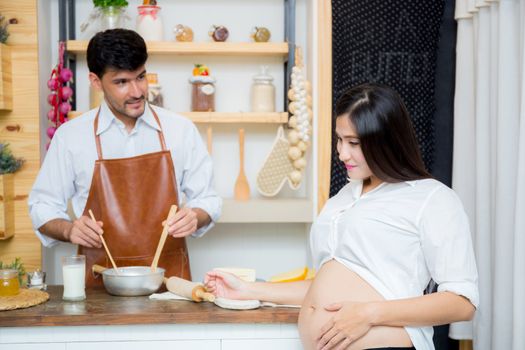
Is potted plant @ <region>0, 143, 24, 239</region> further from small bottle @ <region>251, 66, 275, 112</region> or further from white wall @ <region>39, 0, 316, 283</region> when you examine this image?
small bottle @ <region>251, 66, 275, 112</region>

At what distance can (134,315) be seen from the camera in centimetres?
209

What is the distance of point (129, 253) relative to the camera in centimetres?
290

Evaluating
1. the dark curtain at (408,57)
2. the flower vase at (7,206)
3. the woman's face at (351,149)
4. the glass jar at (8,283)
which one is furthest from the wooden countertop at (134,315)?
the dark curtain at (408,57)

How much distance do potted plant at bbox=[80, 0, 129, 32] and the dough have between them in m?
1.99

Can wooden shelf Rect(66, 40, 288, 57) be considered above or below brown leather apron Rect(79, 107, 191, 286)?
above

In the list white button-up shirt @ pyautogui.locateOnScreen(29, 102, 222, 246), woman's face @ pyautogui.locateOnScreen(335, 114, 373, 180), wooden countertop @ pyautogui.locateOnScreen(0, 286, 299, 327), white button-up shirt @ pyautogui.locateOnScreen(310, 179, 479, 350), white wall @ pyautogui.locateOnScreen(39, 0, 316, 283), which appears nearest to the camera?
white button-up shirt @ pyautogui.locateOnScreen(310, 179, 479, 350)

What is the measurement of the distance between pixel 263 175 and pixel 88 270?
1198 mm

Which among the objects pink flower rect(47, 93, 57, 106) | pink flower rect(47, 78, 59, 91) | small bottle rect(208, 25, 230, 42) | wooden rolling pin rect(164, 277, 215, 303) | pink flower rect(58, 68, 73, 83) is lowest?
wooden rolling pin rect(164, 277, 215, 303)

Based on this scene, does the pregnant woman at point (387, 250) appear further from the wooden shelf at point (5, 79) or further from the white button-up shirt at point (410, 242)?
the wooden shelf at point (5, 79)

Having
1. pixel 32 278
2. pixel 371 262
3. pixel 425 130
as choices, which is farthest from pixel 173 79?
pixel 371 262

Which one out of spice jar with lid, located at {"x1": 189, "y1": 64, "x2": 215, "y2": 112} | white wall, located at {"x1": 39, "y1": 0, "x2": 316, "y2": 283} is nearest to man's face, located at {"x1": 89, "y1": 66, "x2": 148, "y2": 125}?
spice jar with lid, located at {"x1": 189, "y1": 64, "x2": 215, "y2": 112}

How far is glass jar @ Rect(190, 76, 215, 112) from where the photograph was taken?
3807 mm

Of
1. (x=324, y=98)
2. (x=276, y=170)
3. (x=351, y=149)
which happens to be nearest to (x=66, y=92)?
(x=276, y=170)

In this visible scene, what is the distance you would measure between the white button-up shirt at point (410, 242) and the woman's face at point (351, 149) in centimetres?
8
